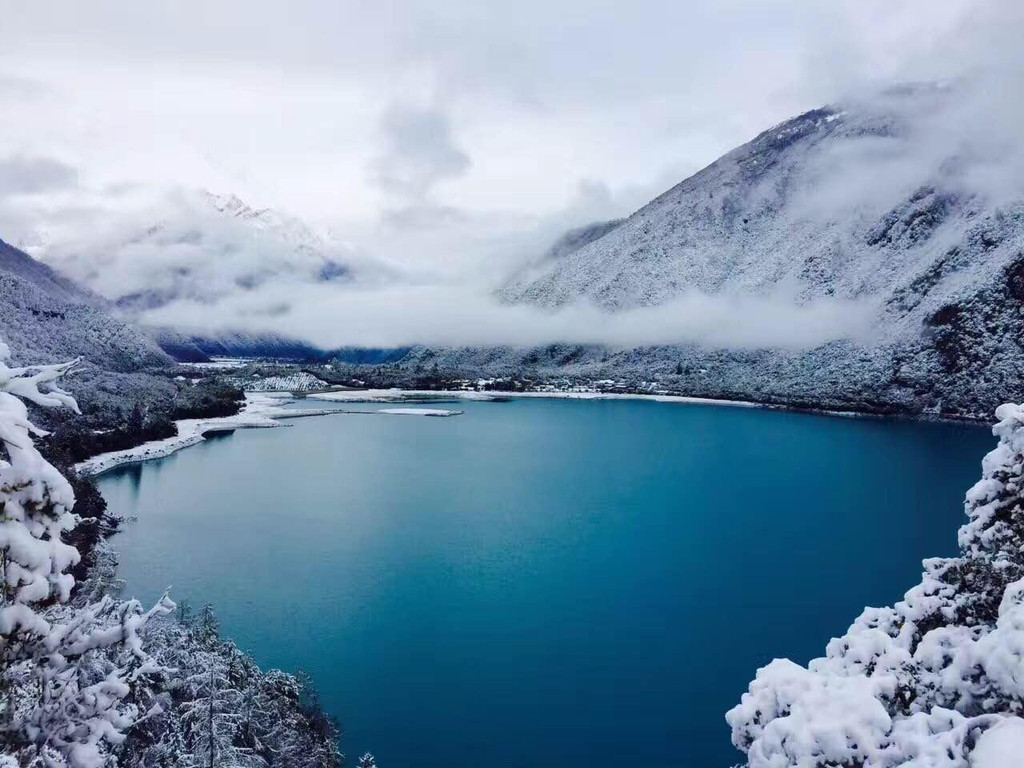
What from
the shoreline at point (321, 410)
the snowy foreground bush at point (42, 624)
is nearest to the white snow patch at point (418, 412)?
the shoreline at point (321, 410)

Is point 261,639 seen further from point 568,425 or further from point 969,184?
point 969,184

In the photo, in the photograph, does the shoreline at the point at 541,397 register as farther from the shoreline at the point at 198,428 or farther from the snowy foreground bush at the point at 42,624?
the snowy foreground bush at the point at 42,624

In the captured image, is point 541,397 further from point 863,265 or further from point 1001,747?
point 1001,747

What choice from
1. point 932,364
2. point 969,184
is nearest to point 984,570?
point 932,364

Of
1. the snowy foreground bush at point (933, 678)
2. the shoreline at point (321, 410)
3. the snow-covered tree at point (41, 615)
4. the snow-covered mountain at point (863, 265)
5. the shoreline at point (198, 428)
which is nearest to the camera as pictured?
the snow-covered tree at point (41, 615)

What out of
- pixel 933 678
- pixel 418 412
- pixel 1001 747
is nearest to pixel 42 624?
pixel 1001 747
